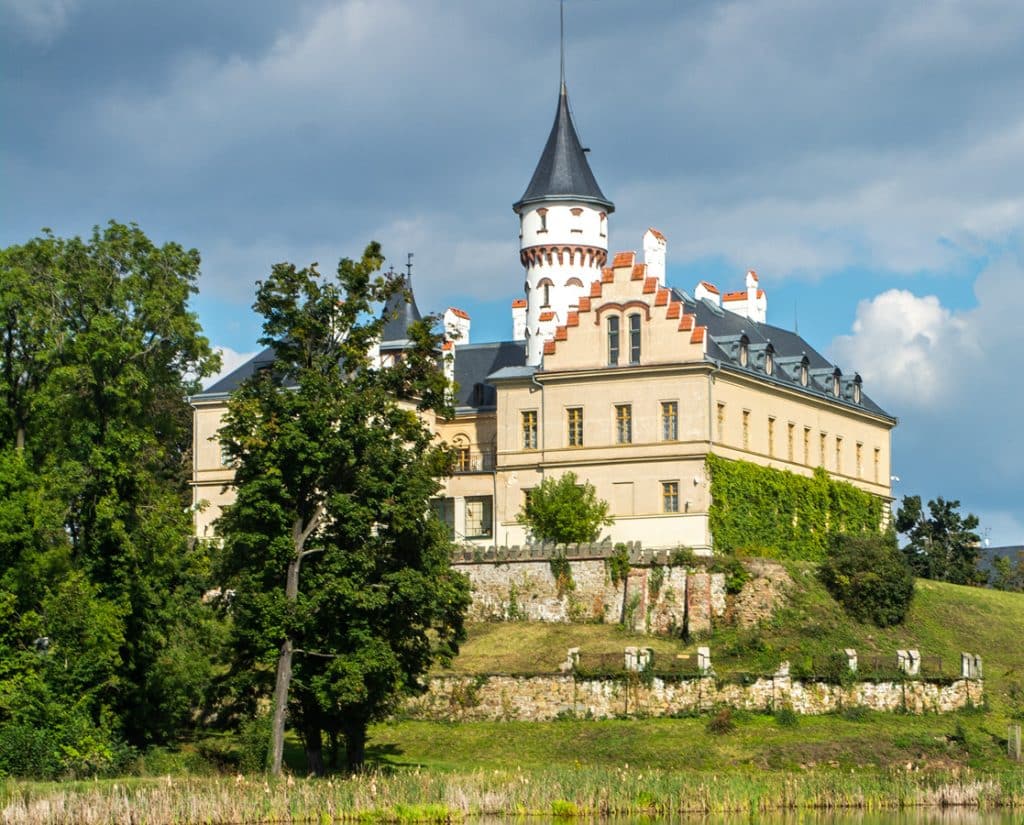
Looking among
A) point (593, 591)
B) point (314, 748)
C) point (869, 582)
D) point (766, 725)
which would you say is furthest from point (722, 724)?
point (593, 591)

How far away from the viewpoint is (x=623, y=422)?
67.2 meters

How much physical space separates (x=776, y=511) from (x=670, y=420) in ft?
16.1

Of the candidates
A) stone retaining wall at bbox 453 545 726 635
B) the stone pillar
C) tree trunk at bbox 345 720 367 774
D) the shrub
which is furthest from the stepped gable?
tree trunk at bbox 345 720 367 774

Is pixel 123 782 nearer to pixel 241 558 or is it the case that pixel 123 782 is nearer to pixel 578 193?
pixel 241 558

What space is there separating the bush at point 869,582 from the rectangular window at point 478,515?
14.5 metres

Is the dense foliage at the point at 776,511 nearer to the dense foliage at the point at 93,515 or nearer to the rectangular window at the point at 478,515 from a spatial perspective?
the rectangular window at the point at 478,515

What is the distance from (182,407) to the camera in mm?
80000

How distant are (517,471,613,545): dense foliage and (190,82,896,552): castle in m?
0.82

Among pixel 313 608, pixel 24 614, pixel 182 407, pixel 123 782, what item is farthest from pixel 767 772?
pixel 182 407

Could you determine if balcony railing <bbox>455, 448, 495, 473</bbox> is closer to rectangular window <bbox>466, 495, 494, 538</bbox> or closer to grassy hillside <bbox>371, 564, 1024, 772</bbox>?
rectangular window <bbox>466, 495, 494, 538</bbox>

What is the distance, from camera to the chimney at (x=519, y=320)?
77.3 meters

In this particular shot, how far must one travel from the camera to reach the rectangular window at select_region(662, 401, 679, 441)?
66.4m

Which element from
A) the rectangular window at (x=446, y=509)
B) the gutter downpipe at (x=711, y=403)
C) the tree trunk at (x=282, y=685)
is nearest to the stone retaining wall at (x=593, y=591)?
the gutter downpipe at (x=711, y=403)

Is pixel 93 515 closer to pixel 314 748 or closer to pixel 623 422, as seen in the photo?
pixel 314 748
